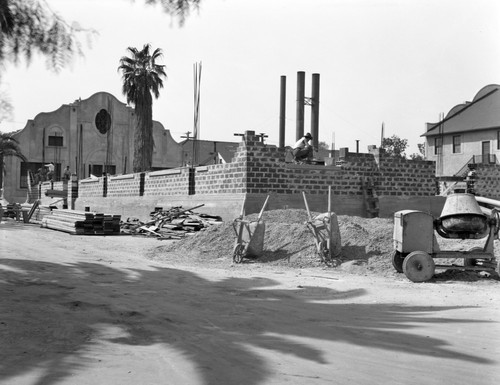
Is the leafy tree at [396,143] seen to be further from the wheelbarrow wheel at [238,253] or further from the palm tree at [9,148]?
the wheelbarrow wheel at [238,253]

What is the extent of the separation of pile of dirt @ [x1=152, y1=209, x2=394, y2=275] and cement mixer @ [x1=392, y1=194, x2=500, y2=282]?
3.80ft

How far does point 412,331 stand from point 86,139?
5084 centimetres

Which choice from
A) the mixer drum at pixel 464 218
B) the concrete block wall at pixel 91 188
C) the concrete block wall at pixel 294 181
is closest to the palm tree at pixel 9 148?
the concrete block wall at pixel 91 188

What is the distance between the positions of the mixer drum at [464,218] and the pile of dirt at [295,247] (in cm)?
166

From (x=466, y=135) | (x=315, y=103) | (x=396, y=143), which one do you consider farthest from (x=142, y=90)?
(x=396, y=143)

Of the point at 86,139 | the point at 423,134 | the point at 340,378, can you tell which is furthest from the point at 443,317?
the point at 86,139

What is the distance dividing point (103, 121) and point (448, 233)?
158 feet

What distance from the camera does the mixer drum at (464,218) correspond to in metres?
10.1

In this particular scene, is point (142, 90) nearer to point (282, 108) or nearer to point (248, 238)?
point (282, 108)

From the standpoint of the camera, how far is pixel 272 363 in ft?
16.8

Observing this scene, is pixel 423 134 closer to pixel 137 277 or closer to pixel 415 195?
pixel 415 195

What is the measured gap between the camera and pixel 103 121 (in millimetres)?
54781

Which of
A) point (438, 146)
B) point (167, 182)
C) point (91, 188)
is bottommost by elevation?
point (91, 188)

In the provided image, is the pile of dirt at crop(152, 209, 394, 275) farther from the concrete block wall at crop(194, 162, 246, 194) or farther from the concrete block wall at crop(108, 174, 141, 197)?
the concrete block wall at crop(108, 174, 141, 197)
